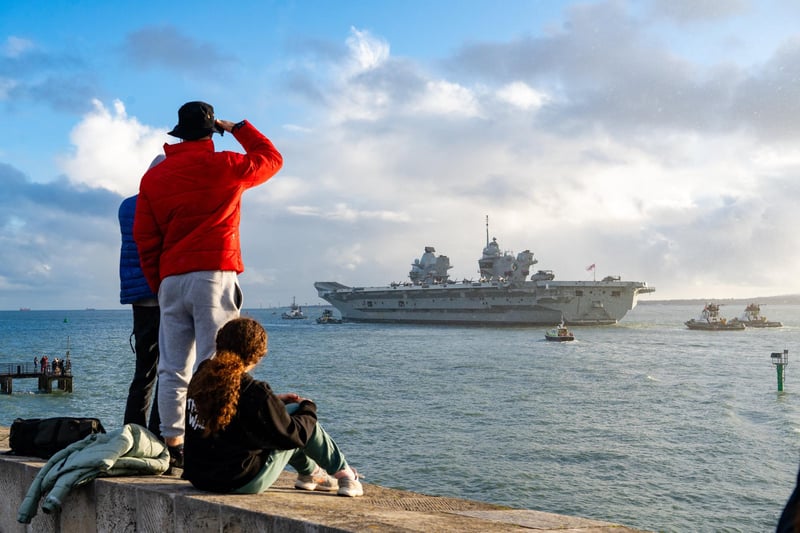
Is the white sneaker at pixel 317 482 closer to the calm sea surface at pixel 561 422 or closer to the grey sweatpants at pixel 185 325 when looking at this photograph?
the grey sweatpants at pixel 185 325

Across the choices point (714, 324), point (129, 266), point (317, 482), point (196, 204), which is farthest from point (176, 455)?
point (714, 324)

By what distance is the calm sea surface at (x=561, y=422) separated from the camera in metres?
12.8

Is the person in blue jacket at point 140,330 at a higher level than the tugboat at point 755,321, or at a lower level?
higher

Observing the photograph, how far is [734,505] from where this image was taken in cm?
1248

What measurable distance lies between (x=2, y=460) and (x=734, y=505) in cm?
1235

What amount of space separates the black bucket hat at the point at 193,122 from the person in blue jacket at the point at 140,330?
0.77m

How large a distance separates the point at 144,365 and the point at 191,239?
36.2 inches

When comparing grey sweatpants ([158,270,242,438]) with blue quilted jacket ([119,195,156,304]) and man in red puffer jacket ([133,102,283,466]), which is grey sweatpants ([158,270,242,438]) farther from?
blue quilted jacket ([119,195,156,304])

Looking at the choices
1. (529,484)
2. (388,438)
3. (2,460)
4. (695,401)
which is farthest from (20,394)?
(2,460)

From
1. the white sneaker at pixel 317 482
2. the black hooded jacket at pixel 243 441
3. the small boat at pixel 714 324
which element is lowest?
the small boat at pixel 714 324

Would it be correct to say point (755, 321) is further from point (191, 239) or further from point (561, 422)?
point (191, 239)

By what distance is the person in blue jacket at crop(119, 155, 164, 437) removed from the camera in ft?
11.8

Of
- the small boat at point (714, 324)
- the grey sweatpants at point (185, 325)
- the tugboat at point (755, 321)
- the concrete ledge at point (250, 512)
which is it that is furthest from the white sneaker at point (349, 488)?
the tugboat at point (755, 321)

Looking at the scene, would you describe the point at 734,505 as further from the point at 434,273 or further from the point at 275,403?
the point at 434,273
